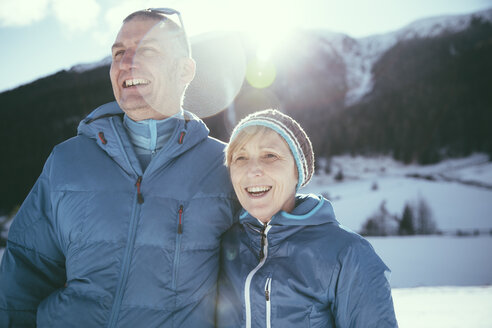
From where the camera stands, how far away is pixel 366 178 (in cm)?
3419

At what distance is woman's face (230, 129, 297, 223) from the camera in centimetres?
134

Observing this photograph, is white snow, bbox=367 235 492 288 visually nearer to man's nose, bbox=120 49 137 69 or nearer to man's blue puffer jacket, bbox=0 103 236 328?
man's blue puffer jacket, bbox=0 103 236 328

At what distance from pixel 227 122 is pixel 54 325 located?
31.4m

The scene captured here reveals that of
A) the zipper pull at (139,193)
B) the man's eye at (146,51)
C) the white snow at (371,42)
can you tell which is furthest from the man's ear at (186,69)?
the white snow at (371,42)

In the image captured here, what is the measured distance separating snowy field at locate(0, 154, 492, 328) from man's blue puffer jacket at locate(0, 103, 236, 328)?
51.1ft

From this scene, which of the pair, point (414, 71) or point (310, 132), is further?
point (414, 71)

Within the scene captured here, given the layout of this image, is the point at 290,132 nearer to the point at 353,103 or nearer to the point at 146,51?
the point at 146,51

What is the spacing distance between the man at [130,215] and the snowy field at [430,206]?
15.6m

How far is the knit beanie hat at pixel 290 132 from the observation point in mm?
1377

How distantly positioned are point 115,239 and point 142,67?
83 cm

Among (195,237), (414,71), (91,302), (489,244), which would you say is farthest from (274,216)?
(414,71)

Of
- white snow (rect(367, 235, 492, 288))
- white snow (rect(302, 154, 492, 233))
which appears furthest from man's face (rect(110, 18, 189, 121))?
white snow (rect(302, 154, 492, 233))

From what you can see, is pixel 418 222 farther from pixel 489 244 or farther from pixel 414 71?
pixel 414 71

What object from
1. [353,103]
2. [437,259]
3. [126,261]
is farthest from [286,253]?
[353,103]
